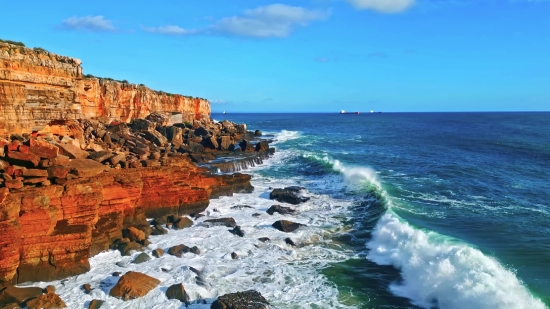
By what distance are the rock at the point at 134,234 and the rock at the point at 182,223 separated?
6.75 feet

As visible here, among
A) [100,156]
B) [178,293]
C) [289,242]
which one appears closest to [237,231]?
[289,242]

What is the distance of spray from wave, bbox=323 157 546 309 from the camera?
12.0m

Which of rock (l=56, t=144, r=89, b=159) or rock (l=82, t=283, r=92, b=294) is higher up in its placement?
rock (l=56, t=144, r=89, b=159)

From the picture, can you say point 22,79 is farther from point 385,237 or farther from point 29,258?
point 385,237

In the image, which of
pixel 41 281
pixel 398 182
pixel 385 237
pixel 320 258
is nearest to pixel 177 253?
pixel 41 281

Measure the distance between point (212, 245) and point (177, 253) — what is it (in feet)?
Result: 5.52

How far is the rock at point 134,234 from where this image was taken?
1630 cm

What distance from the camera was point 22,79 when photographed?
18703 mm

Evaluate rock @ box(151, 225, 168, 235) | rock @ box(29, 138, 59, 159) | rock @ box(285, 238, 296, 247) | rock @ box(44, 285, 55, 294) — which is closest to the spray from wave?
rock @ box(285, 238, 296, 247)

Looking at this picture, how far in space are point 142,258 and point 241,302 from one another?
18.1 ft

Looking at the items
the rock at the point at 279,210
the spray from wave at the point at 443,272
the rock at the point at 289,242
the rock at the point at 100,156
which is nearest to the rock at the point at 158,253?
the rock at the point at 289,242

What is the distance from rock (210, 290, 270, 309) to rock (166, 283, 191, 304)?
1252mm

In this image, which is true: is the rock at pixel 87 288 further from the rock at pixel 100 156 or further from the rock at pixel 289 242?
the rock at pixel 100 156

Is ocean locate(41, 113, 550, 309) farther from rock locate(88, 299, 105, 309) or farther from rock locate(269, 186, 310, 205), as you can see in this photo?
rock locate(269, 186, 310, 205)
